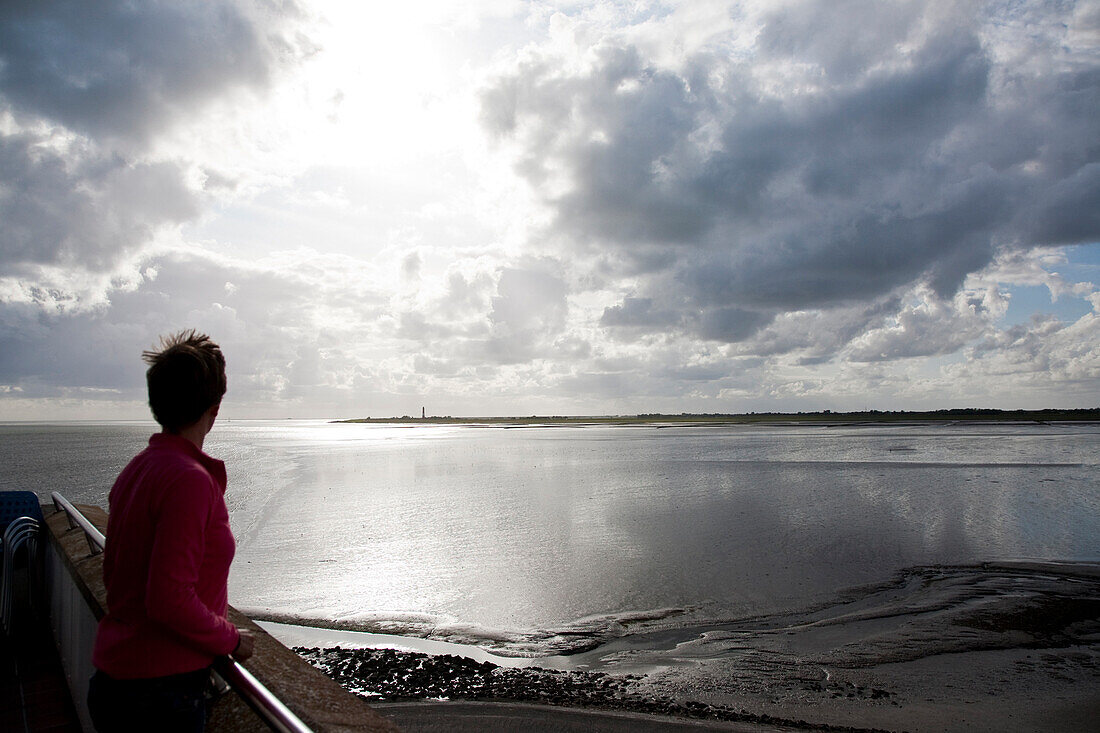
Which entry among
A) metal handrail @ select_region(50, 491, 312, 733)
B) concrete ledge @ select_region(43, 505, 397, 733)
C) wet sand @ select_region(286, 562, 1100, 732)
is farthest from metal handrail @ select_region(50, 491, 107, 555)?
wet sand @ select_region(286, 562, 1100, 732)

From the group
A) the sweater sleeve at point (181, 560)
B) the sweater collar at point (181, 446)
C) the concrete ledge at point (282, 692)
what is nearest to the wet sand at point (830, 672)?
the concrete ledge at point (282, 692)

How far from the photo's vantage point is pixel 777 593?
11.1 m

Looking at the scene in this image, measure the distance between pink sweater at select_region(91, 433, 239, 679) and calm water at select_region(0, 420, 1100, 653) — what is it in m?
7.34

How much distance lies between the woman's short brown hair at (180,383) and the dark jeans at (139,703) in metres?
0.83

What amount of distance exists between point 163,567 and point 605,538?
14.5 metres

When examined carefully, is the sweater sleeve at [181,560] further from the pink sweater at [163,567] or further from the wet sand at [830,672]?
the wet sand at [830,672]

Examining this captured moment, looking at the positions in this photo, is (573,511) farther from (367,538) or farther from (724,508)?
(367,538)

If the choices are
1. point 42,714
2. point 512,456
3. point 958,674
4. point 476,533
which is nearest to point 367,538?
point 476,533

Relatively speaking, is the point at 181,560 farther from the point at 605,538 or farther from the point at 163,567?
the point at 605,538

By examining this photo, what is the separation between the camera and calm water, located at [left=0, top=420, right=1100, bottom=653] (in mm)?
10680

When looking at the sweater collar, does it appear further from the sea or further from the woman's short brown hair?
the sea

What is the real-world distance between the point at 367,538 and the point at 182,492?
15.2 metres

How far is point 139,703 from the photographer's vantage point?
2.10 metres

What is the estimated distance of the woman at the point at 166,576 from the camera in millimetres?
2006
